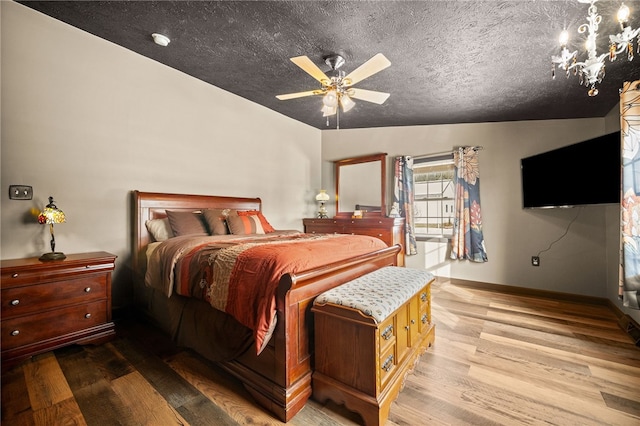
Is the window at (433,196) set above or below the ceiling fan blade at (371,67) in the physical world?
below

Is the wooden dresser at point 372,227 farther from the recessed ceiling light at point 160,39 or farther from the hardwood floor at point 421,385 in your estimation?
the recessed ceiling light at point 160,39

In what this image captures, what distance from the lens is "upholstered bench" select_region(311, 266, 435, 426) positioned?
→ 1.39 meters

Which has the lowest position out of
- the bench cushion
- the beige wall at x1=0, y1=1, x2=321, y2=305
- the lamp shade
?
the bench cushion

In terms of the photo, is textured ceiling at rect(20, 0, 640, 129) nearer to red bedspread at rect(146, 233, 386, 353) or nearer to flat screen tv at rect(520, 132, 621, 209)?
flat screen tv at rect(520, 132, 621, 209)

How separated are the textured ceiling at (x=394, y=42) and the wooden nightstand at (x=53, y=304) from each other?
213cm

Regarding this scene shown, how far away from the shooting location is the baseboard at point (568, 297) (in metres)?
2.41

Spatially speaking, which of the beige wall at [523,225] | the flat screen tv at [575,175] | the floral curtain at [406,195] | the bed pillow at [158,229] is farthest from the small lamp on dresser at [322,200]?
the flat screen tv at [575,175]

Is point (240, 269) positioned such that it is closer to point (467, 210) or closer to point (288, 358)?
point (288, 358)

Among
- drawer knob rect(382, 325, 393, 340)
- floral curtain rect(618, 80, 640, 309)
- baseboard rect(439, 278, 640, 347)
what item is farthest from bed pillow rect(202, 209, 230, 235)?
floral curtain rect(618, 80, 640, 309)


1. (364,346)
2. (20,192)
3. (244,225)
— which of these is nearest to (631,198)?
(364,346)

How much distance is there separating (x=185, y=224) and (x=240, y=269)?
59.5 inches

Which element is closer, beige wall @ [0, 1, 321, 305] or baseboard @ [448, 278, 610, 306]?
beige wall @ [0, 1, 321, 305]

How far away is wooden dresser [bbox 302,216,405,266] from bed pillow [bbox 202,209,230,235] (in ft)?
6.68

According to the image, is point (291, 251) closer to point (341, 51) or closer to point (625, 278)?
point (341, 51)
